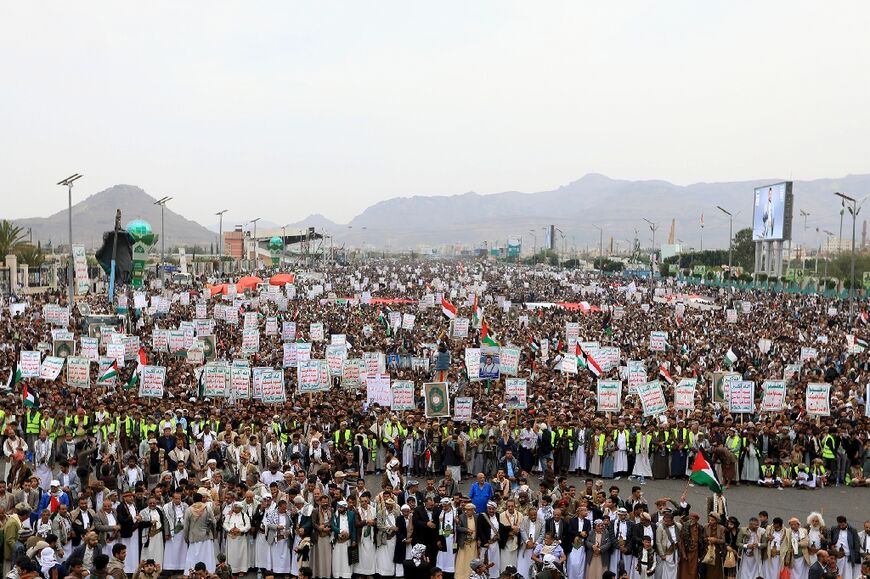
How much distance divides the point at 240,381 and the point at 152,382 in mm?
1737

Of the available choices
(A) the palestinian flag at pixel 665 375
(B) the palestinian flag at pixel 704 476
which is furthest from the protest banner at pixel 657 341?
(B) the palestinian flag at pixel 704 476

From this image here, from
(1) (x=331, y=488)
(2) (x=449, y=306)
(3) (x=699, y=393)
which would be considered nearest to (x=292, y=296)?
(2) (x=449, y=306)

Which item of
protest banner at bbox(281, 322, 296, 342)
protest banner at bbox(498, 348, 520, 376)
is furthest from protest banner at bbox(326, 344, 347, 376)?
protest banner at bbox(281, 322, 296, 342)

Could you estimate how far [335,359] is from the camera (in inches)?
877

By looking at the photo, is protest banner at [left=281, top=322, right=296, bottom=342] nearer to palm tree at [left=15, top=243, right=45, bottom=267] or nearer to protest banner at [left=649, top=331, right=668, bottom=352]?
protest banner at [left=649, top=331, right=668, bottom=352]

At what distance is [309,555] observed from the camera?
1112 centimetres

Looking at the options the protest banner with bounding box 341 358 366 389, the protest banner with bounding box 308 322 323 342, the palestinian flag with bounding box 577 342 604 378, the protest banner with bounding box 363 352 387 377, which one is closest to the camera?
the palestinian flag with bounding box 577 342 604 378

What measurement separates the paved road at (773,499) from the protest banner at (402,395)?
310 centimetres

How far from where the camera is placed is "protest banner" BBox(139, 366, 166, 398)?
19.1 meters

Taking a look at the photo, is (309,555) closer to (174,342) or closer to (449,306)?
(174,342)

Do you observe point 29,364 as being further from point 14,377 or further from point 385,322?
point 385,322

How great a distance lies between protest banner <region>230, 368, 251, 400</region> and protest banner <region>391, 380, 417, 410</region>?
3.17m

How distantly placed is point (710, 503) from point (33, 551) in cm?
768

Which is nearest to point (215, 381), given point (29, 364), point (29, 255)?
point (29, 364)
